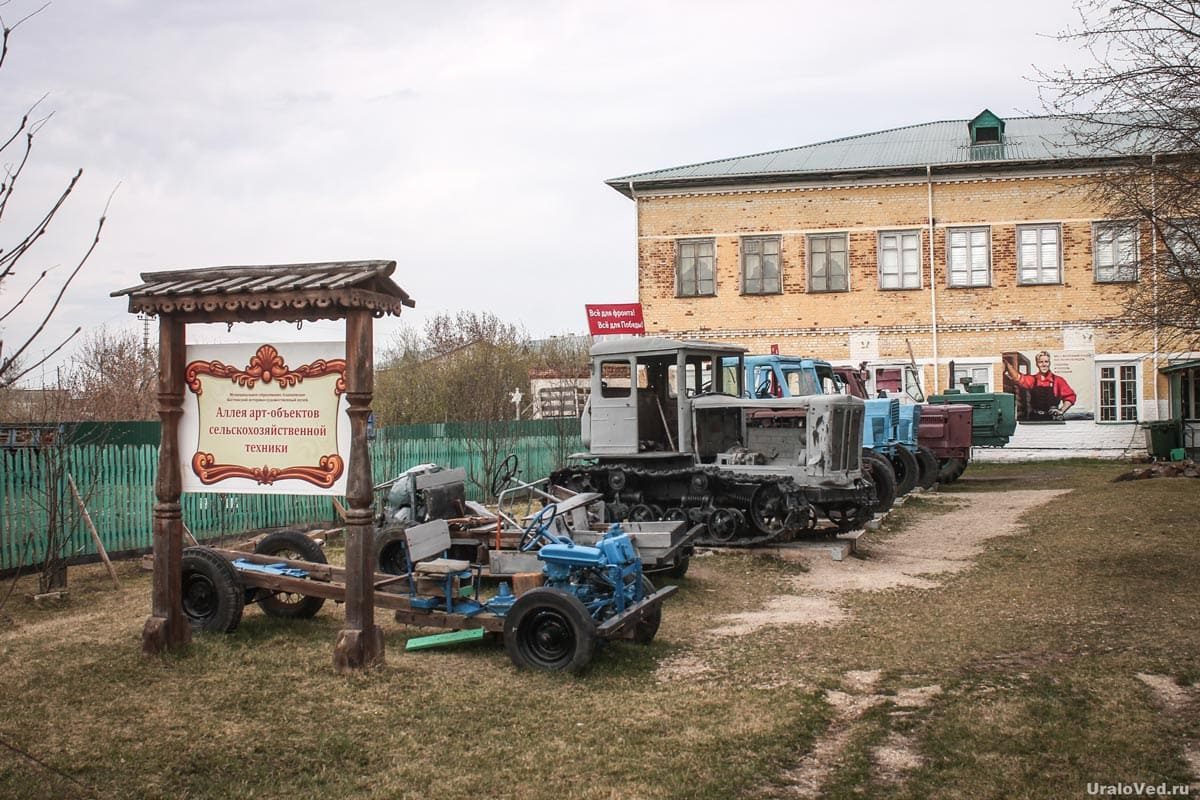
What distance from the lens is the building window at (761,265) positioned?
29.4m

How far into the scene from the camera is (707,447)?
44.8 ft

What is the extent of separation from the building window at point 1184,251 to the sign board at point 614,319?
10.9 meters

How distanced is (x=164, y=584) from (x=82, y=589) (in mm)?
4098

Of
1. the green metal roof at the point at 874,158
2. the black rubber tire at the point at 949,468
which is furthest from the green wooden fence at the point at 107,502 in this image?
the green metal roof at the point at 874,158

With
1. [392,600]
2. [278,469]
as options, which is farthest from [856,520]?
[278,469]

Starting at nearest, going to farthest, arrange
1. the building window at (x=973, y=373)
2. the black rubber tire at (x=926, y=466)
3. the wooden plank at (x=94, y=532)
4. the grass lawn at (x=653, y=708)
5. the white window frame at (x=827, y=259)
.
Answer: the grass lawn at (x=653, y=708), the wooden plank at (x=94, y=532), the black rubber tire at (x=926, y=466), the building window at (x=973, y=373), the white window frame at (x=827, y=259)

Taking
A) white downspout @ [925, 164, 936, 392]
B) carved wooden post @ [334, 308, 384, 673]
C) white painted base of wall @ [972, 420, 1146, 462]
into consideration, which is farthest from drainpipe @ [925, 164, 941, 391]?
carved wooden post @ [334, 308, 384, 673]

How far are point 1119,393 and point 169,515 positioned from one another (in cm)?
2691

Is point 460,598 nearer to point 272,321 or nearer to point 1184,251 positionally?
point 272,321

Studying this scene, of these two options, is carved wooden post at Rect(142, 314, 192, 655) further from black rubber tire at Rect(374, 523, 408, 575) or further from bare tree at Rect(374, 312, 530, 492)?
bare tree at Rect(374, 312, 530, 492)

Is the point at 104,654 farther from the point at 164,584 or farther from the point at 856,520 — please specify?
the point at 856,520

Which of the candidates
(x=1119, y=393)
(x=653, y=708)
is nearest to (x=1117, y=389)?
(x=1119, y=393)

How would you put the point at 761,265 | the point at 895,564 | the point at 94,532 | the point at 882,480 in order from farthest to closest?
the point at 761,265 < the point at 882,480 < the point at 895,564 < the point at 94,532

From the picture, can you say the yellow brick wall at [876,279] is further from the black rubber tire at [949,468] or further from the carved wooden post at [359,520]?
the carved wooden post at [359,520]
